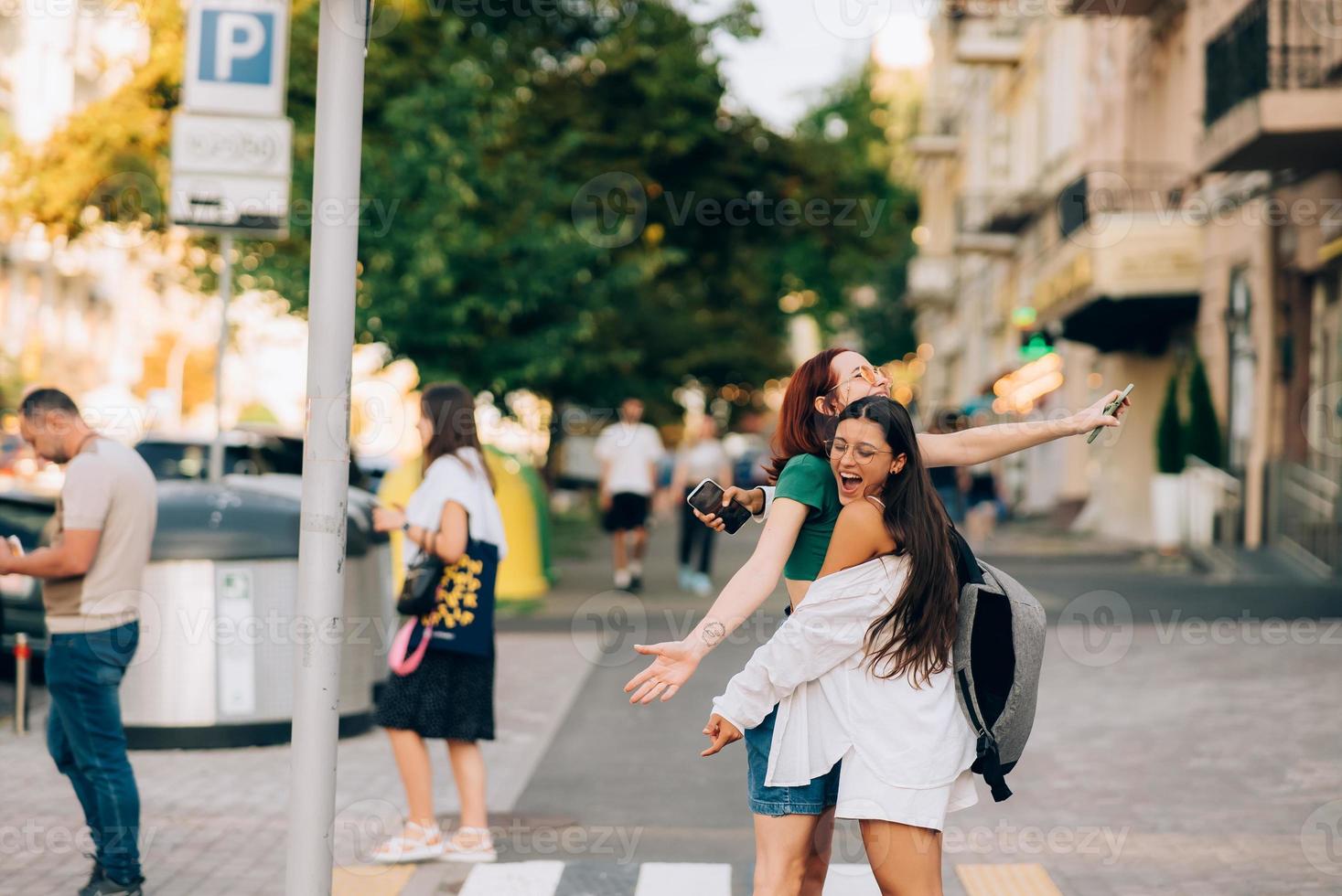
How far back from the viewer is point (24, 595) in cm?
1115

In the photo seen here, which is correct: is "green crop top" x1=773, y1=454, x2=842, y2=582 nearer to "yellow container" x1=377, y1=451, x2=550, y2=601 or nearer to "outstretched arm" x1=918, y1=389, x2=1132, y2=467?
"outstretched arm" x1=918, y1=389, x2=1132, y2=467

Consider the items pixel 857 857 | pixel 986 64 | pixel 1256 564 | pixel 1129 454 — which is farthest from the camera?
pixel 986 64

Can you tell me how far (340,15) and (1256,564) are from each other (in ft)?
51.8

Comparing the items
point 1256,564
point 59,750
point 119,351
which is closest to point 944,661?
point 59,750

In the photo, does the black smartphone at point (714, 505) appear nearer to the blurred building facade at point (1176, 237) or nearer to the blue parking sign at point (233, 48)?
the blurred building facade at point (1176, 237)

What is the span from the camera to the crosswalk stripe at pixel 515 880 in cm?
603

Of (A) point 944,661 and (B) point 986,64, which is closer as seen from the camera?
(A) point 944,661

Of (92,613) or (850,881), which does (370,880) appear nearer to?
(92,613)

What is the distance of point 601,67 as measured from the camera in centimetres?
2447

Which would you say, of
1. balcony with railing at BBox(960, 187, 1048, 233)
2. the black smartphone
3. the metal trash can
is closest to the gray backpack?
the black smartphone

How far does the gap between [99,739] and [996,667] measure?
3251 millimetres

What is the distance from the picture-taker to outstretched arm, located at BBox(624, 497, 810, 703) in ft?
13.3

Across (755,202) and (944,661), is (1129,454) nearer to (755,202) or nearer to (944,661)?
(755,202)

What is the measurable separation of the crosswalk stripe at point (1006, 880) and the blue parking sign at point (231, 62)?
5458mm
